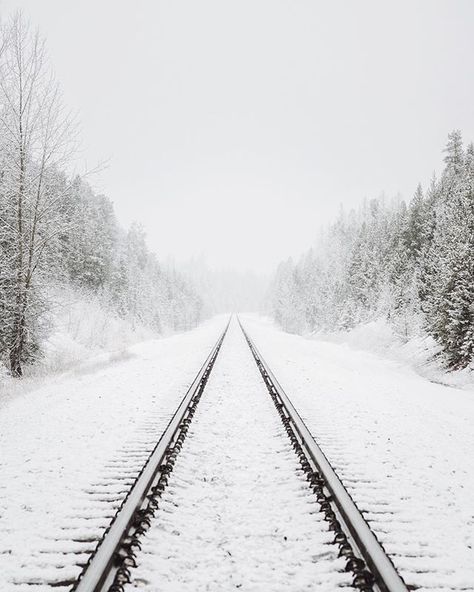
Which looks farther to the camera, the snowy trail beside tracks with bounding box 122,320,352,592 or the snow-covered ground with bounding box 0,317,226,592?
the snow-covered ground with bounding box 0,317,226,592

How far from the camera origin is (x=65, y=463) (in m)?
4.96

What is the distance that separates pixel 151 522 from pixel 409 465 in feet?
11.4

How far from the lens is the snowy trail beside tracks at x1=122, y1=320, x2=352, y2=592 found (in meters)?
2.72

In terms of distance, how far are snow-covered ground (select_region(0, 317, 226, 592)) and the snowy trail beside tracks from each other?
0.58 meters

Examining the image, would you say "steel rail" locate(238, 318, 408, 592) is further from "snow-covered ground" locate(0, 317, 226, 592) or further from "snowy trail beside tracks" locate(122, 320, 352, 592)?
"snow-covered ground" locate(0, 317, 226, 592)

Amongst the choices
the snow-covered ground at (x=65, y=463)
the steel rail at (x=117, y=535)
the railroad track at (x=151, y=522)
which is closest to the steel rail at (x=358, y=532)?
the railroad track at (x=151, y=522)

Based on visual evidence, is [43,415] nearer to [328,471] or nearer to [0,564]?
[0,564]

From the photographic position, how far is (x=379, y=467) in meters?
4.93

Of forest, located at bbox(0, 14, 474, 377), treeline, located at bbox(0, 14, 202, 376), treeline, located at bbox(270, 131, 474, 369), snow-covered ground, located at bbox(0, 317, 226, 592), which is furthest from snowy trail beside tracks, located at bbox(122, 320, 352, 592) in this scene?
treeline, located at bbox(270, 131, 474, 369)

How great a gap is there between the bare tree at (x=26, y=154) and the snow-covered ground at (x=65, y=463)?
3.55m

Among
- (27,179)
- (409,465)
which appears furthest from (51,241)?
(409,465)

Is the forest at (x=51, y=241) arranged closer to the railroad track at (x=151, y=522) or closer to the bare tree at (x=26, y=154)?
the bare tree at (x=26, y=154)

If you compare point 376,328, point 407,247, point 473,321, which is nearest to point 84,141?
point 473,321

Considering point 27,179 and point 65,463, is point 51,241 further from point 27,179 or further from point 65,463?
point 65,463
